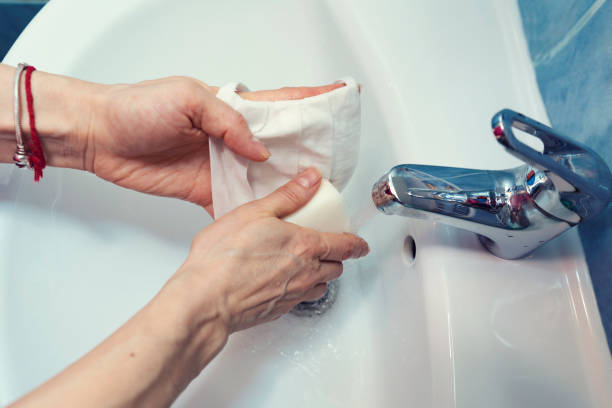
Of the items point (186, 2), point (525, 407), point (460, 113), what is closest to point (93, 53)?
point (186, 2)

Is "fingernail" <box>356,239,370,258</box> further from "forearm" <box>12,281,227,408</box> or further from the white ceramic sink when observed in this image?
"forearm" <box>12,281,227,408</box>

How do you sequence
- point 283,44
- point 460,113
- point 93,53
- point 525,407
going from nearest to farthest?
point 525,407
point 460,113
point 93,53
point 283,44

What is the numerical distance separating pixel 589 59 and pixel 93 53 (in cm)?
54

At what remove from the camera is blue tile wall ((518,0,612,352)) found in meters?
0.35

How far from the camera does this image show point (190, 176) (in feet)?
1.81

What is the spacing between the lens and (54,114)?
0.49 meters

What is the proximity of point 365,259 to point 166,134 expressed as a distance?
281mm

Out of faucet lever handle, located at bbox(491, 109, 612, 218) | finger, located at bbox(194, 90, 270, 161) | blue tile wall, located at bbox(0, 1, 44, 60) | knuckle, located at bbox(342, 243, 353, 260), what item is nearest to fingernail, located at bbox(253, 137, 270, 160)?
finger, located at bbox(194, 90, 270, 161)

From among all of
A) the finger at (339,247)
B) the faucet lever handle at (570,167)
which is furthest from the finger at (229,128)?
the faucet lever handle at (570,167)

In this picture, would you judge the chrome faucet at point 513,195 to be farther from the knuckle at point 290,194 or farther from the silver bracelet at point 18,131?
the silver bracelet at point 18,131

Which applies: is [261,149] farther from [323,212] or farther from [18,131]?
[18,131]

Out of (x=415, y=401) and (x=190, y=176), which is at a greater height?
(x=190, y=176)

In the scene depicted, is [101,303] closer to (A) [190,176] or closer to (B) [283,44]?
(A) [190,176]

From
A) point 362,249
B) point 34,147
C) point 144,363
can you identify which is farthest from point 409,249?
point 34,147
